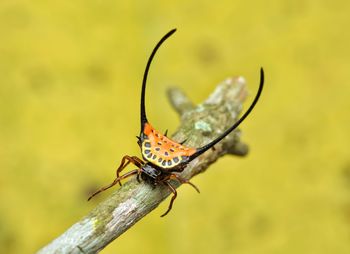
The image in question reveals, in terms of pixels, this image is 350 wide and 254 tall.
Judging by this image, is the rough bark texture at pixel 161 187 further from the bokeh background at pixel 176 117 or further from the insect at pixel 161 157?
the bokeh background at pixel 176 117

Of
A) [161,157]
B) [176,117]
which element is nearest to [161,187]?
[161,157]

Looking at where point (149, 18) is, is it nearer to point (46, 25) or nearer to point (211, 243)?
point (46, 25)

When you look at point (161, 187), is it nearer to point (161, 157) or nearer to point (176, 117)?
point (161, 157)

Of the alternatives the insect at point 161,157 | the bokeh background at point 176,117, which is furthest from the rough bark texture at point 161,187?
the bokeh background at point 176,117

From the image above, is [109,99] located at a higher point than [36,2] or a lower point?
lower

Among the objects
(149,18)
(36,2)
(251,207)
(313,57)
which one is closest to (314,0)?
(313,57)

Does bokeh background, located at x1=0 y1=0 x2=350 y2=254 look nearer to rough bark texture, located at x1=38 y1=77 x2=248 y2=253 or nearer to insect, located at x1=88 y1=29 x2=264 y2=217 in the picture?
rough bark texture, located at x1=38 y1=77 x2=248 y2=253

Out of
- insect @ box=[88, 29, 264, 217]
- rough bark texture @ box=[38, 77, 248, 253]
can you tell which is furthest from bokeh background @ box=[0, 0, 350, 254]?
insect @ box=[88, 29, 264, 217]
